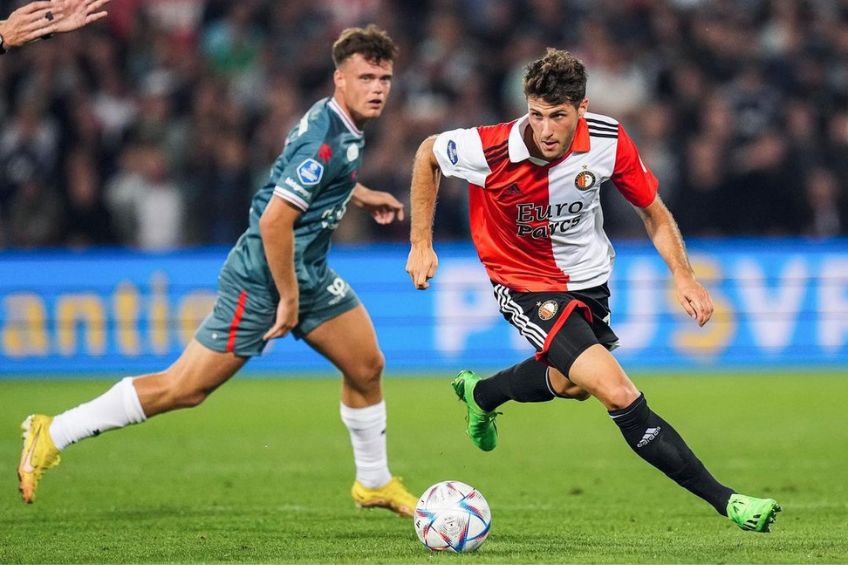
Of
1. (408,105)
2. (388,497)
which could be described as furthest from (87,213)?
(388,497)

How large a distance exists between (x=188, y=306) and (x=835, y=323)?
656 cm

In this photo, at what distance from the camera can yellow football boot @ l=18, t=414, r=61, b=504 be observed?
728 centimetres

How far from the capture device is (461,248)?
48.2ft

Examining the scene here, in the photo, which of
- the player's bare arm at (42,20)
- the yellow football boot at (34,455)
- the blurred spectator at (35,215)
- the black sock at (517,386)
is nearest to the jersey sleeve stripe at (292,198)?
the player's bare arm at (42,20)

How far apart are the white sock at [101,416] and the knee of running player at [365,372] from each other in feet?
3.61

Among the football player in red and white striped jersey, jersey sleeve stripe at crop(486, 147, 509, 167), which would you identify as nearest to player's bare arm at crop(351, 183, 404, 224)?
the football player in red and white striped jersey

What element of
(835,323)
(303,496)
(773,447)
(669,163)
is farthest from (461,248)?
(303,496)

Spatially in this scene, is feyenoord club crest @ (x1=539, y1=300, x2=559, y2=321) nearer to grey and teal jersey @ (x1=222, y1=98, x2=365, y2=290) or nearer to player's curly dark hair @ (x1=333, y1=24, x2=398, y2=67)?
grey and teal jersey @ (x1=222, y1=98, x2=365, y2=290)

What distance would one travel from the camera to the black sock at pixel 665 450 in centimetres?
628

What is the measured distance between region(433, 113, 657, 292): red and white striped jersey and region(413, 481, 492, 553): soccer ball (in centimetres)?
113

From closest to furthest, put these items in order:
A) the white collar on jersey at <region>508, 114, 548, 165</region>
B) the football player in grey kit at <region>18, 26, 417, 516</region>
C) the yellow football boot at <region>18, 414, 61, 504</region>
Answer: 1. the white collar on jersey at <region>508, 114, 548, 165</region>
2. the football player in grey kit at <region>18, 26, 417, 516</region>
3. the yellow football boot at <region>18, 414, 61, 504</region>

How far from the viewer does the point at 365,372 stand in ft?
25.1

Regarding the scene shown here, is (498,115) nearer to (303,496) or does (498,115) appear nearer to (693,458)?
(303,496)

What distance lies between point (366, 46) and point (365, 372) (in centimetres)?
170
